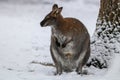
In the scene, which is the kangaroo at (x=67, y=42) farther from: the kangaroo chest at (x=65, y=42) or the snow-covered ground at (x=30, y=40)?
the snow-covered ground at (x=30, y=40)

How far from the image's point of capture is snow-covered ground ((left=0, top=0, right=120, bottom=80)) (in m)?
7.45

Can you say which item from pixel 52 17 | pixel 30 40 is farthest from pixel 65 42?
pixel 30 40

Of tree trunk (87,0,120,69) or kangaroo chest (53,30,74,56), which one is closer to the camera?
kangaroo chest (53,30,74,56)

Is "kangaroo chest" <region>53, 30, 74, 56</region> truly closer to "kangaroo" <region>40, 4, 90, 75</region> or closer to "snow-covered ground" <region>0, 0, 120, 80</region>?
"kangaroo" <region>40, 4, 90, 75</region>

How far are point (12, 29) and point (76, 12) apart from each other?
172 inches

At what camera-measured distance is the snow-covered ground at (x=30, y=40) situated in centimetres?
745

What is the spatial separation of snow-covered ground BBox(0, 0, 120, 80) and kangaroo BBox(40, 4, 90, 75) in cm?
21

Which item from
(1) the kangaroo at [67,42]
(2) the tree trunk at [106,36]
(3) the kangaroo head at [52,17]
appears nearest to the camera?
(3) the kangaroo head at [52,17]

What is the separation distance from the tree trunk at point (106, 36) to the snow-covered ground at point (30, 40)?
0.52 feet

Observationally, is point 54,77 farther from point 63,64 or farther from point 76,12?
point 76,12

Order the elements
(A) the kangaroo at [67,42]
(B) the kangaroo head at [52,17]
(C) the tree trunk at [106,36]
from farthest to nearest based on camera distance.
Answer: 1. (C) the tree trunk at [106,36]
2. (A) the kangaroo at [67,42]
3. (B) the kangaroo head at [52,17]

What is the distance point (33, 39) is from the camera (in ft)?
38.8

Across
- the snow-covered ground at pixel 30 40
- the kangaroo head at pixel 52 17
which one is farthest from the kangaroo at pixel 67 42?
the snow-covered ground at pixel 30 40

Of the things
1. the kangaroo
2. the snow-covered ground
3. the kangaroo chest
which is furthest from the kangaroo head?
the snow-covered ground
